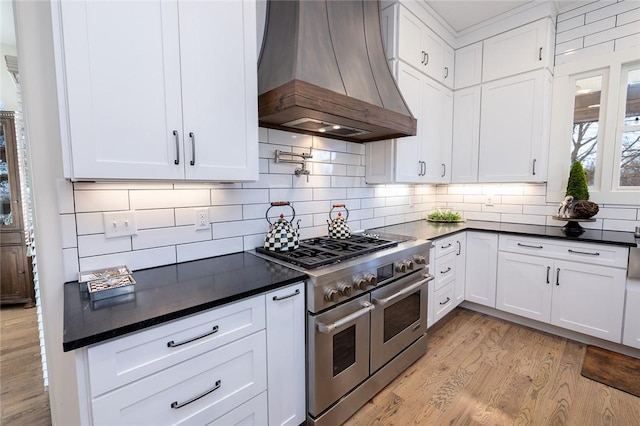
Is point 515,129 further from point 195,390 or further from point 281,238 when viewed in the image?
point 195,390

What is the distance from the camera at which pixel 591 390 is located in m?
1.92

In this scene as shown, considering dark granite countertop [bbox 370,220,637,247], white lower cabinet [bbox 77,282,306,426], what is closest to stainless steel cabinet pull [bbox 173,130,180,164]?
white lower cabinet [bbox 77,282,306,426]

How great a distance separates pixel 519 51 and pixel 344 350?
122 inches

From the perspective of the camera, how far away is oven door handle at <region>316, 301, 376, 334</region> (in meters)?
1.45

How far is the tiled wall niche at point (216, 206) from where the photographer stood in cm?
134

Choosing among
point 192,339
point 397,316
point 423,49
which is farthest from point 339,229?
point 423,49

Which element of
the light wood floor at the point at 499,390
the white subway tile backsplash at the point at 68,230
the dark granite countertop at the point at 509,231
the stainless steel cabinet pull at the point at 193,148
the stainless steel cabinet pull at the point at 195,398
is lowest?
the light wood floor at the point at 499,390

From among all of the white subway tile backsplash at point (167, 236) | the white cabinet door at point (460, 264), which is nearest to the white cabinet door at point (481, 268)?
the white cabinet door at point (460, 264)

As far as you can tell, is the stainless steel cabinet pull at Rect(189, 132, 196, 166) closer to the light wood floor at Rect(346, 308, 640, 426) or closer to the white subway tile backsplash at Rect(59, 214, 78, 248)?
the white subway tile backsplash at Rect(59, 214, 78, 248)

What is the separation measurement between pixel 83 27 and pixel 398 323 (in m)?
2.18

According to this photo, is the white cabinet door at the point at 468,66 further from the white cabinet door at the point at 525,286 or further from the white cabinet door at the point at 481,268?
the white cabinet door at the point at 525,286

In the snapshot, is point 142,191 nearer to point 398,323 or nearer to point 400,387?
point 398,323

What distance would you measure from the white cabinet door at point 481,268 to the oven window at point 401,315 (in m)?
1.10

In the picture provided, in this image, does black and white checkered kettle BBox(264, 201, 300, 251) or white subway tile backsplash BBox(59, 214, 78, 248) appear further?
black and white checkered kettle BBox(264, 201, 300, 251)
